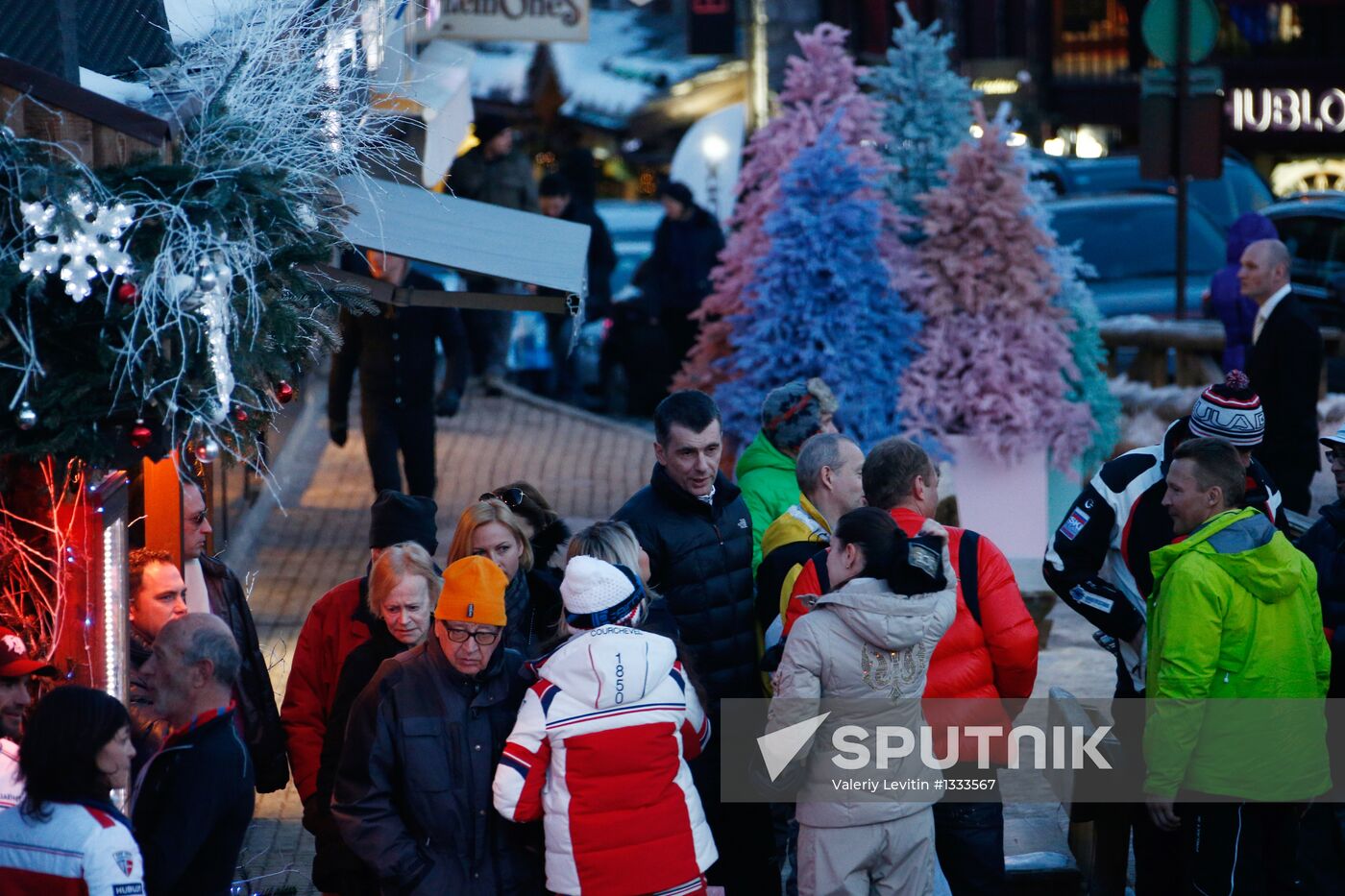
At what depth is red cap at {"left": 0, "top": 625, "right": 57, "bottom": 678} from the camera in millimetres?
4359

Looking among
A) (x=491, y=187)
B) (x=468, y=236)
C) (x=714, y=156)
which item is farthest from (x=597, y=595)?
(x=714, y=156)

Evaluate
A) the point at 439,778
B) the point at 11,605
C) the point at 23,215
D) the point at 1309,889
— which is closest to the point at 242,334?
the point at 23,215

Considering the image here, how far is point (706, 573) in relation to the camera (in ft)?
19.3

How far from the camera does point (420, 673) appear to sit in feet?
15.4

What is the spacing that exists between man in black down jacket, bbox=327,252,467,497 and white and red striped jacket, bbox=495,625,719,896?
5116 millimetres

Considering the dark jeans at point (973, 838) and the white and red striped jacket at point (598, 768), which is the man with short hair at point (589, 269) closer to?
the dark jeans at point (973, 838)

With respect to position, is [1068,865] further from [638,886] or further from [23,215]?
[23,215]

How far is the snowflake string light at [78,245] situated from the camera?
387 centimetres

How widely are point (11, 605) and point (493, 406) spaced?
1003 cm

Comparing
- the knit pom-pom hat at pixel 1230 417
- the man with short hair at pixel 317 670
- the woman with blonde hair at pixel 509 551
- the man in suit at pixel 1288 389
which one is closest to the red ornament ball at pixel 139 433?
the man with short hair at pixel 317 670

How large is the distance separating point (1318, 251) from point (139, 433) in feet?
45.5

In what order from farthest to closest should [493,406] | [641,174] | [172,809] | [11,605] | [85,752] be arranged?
[641,174] → [493,406] → [11,605] → [172,809] → [85,752]

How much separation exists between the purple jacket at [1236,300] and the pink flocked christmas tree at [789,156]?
222 centimetres

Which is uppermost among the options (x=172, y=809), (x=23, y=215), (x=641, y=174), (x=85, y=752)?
(x=23, y=215)
